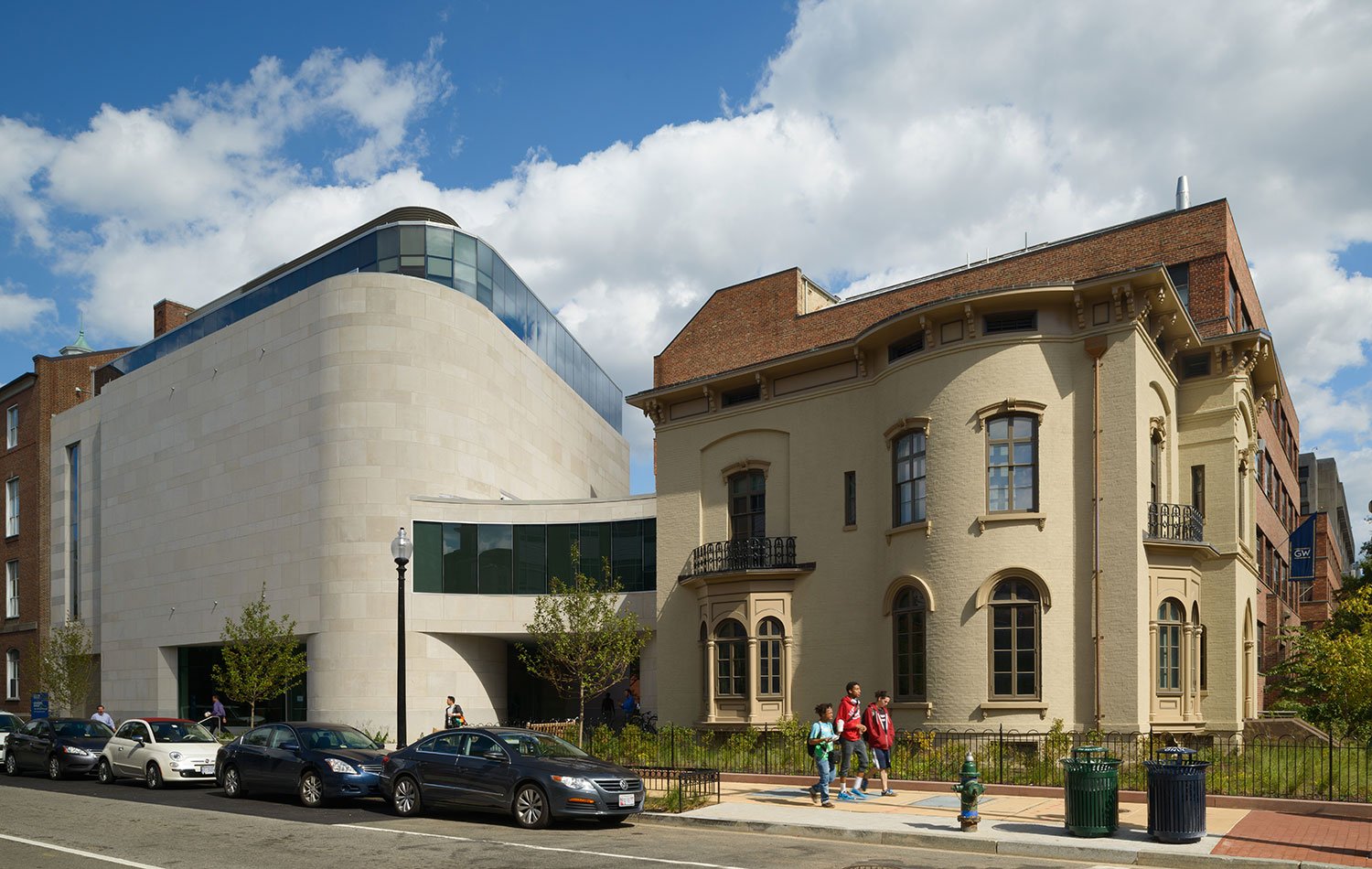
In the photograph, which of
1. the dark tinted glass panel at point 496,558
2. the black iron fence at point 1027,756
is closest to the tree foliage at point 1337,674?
the black iron fence at point 1027,756

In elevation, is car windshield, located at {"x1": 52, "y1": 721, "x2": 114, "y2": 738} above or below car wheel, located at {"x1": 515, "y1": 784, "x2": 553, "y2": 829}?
below

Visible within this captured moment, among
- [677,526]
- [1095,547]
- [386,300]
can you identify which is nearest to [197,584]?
[386,300]

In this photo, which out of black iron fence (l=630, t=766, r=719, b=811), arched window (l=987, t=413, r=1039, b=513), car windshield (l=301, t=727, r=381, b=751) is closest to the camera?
black iron fence (l=630, t=766, r=719, b=811)

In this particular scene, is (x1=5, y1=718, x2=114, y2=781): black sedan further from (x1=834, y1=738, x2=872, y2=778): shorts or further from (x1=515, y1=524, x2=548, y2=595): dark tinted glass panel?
(x1=834, y1=738, x2=872, y2=778): shorts

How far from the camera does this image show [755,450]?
103 ft

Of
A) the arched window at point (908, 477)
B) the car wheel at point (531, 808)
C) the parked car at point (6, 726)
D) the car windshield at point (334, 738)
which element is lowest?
the parked car at point (6, 726)

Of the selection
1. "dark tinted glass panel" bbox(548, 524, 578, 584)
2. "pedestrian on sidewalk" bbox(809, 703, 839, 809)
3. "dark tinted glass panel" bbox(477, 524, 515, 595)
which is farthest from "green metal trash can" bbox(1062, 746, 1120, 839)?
"dark tinted glass panel" bbox(477, 524, 515, 595)

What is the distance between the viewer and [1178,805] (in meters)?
15.1

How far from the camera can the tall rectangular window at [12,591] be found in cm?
5675

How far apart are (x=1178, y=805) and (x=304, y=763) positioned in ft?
45.2

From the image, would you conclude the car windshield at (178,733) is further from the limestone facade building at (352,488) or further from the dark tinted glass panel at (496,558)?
the dark tinted glass panel at (496,558)

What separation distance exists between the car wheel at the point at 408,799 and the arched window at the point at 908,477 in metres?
12.7

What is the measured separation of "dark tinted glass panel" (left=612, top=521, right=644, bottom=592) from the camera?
40.6 metres

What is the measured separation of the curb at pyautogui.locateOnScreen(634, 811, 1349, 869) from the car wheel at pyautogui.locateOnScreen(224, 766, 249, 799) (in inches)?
311
